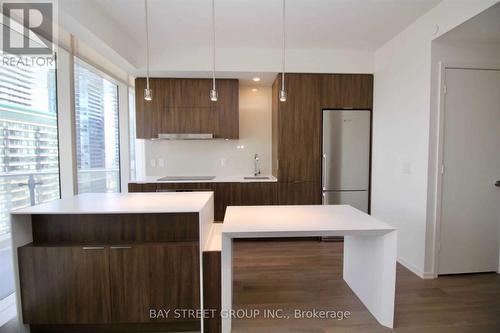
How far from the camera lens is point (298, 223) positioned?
179cm

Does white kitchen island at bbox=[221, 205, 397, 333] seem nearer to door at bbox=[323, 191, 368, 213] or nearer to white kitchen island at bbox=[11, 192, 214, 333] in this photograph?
white kitchen island at bbox=[11, 192, 214, 333]

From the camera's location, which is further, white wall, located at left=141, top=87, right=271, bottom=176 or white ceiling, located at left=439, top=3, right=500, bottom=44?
white wall, located at left=141, top=87, right=271, bottom=176

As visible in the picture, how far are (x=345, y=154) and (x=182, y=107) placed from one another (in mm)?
2481

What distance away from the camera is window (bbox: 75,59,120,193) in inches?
110

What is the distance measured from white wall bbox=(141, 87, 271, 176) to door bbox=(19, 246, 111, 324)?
95.8 inches

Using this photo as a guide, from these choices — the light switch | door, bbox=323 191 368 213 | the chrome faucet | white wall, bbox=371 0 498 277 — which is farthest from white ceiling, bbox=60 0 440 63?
door, bbox=323 191 368 213

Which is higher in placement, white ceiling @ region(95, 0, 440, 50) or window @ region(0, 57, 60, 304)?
white ceiling @ region(95, 0, 440, 50)

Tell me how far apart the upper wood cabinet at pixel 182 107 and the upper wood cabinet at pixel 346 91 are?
4.32 ft

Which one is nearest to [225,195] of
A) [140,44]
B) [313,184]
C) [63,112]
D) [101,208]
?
[313,184]

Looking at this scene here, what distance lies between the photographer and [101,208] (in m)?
1.75

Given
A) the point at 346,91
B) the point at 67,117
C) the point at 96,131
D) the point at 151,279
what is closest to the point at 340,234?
the point at 151,279

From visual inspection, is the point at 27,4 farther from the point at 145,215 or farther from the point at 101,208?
the point at 145,215

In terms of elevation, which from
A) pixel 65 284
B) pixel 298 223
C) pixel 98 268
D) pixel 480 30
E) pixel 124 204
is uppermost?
pixel 480 30

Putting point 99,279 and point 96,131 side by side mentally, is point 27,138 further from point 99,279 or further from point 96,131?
point 99,279
